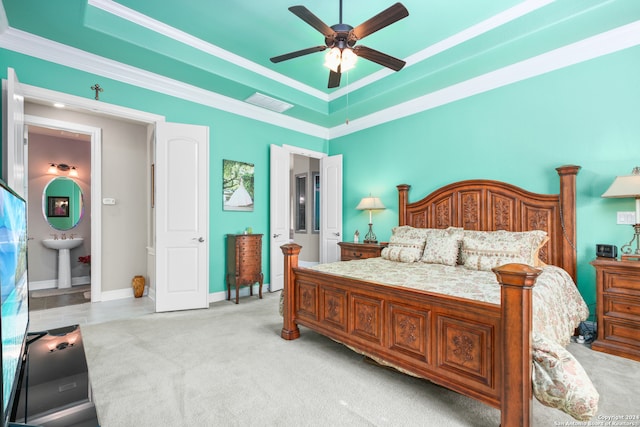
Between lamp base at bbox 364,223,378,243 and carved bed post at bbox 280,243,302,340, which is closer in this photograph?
carved bed post at bbox 280,243,302,340

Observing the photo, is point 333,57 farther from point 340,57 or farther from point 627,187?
point 627,187

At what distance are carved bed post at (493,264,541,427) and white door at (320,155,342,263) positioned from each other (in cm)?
382

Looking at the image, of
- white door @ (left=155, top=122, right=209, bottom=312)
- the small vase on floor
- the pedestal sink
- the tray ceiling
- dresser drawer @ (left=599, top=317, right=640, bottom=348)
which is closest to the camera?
dresser drawer @ (left=599, top=317, right=640, bottom=348)

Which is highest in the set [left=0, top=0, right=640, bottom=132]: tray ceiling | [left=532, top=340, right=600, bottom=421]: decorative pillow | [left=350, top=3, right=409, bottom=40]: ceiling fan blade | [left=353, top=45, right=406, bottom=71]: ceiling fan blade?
[left=0, top=0, right=640, bottom=132]: tray ceiling

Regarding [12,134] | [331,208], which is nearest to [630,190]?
[331,208]

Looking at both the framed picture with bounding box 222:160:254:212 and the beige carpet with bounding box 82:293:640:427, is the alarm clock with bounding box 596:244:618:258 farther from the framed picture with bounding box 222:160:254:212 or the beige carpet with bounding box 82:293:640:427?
the framed picture with bounding box 222:160:254:212

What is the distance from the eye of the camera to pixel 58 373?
4.07 ft

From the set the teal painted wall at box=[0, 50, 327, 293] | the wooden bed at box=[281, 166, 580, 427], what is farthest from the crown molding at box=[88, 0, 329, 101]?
the wooden bed at box=[281, 166, 580, 427]

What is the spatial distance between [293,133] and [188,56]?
222cm

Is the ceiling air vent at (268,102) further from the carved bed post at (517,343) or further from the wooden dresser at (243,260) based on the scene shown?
the carved bed post at (517,343)

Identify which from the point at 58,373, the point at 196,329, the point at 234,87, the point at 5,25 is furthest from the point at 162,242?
the point at 58,373

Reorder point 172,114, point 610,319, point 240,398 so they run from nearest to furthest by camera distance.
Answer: point 240,398 → point 610,319 → point 172,114

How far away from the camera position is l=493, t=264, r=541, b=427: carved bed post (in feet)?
4.93

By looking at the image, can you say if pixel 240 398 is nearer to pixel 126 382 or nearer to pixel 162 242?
pixel 126 382
